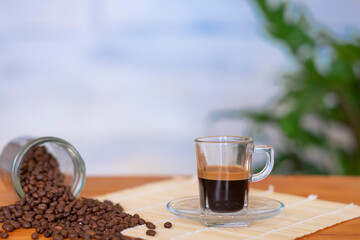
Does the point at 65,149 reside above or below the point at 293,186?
above

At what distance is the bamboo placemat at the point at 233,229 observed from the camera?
3.70 ft

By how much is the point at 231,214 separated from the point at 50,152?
24.5 inches

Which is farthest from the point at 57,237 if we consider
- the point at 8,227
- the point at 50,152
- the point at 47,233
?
the point at 50,152

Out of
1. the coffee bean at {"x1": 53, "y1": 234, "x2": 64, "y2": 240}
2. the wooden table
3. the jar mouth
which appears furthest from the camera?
the wooden table

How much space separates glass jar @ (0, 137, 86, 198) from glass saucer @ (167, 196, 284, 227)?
326mm

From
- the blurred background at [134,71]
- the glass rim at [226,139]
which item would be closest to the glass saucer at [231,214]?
the glass rim at [226,139]

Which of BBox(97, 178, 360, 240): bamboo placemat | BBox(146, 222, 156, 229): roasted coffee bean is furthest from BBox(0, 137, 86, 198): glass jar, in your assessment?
BBox(146, 222, 156, 229): roasted coffee bean

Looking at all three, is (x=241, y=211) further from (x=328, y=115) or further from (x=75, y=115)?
(x=75, y=115)

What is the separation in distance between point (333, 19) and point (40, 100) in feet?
7.61

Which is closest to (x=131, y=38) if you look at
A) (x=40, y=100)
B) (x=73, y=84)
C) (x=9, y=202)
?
(x=73, y=84)

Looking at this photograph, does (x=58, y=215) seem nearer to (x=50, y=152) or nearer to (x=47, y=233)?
(x=47, y=233)

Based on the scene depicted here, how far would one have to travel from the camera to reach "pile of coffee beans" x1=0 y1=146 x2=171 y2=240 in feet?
3.70

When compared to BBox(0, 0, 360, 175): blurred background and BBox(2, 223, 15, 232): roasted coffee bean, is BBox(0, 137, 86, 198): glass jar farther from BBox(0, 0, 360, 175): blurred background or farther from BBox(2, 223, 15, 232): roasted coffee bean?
BBox(0, 0, 360, 175): blurred background

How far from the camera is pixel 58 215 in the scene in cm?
124
